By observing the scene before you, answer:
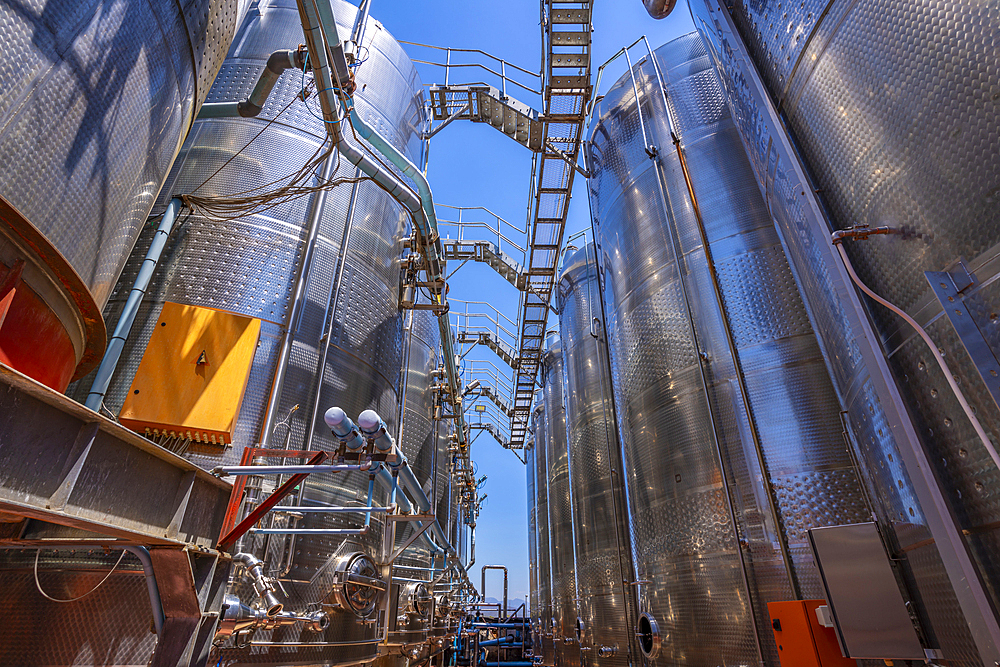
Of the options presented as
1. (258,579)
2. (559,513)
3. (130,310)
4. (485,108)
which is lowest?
(258,579)

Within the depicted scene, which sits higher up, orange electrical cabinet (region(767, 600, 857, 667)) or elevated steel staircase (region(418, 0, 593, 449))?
elevated steel staircase (region(418, 0, 593, 449))

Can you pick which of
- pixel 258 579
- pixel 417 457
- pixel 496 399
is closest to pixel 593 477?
pixel 417 457

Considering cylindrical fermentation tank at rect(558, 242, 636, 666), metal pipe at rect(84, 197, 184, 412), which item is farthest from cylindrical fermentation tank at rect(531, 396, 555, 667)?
metal pipe at rect(84, 197, 184, 412)

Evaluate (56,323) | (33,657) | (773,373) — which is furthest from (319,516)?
(773,373)

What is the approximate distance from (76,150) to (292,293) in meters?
4.68

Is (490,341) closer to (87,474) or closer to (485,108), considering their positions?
(485,108)

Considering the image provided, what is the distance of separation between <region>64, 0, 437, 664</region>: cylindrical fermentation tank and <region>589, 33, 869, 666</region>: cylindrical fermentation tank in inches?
173

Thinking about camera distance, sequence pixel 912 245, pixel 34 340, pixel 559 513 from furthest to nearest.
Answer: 1. pixel 559 513
2. pixel 34 340
3. pixel 912 245

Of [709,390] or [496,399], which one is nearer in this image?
[709,390]

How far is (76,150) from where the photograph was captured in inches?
131

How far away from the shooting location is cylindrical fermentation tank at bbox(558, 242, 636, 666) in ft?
32.5

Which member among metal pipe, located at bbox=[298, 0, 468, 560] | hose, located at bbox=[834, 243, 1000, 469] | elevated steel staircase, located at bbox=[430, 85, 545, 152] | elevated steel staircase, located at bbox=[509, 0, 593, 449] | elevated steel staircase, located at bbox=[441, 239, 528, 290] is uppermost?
elevated steel staircase, located at bbox=[430, 85, 545, 152]

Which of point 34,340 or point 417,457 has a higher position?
point 417,457

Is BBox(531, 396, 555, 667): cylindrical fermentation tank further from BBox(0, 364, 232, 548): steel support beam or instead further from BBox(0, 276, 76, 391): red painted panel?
BBox(0, 276, 76, 391): red painted panel
